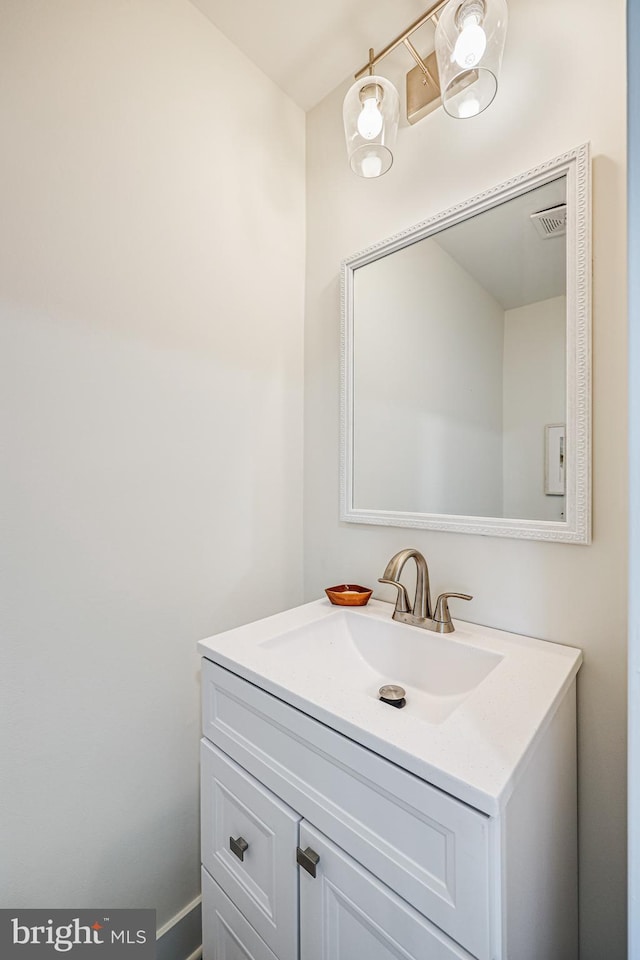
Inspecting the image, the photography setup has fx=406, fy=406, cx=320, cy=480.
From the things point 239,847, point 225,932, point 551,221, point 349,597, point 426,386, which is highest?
point 551,221

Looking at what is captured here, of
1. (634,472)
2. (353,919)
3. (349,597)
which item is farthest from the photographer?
(349,597)

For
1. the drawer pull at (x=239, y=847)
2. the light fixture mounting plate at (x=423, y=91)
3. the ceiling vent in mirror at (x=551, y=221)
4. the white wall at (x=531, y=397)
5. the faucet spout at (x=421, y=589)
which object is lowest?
the drawer pull at (x=239, y=847)

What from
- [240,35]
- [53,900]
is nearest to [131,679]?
[53,900]

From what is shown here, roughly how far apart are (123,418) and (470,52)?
107 cm

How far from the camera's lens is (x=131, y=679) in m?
0.95

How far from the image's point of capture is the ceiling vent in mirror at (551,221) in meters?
0.84

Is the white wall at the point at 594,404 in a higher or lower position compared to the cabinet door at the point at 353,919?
higher

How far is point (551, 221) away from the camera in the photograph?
2.82 ft

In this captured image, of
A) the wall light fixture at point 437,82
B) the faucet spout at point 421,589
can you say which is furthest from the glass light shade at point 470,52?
the faucet spout at point 421,589

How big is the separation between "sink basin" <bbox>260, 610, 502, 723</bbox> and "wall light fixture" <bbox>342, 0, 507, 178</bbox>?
45.7 inches

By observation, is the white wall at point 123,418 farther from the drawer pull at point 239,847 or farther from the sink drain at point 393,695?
the sink drain at point 393,695

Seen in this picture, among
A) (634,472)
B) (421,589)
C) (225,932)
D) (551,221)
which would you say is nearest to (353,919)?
(225,932)

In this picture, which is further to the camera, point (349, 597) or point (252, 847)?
point (349, 597)

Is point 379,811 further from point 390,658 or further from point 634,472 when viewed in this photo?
point 634,472
